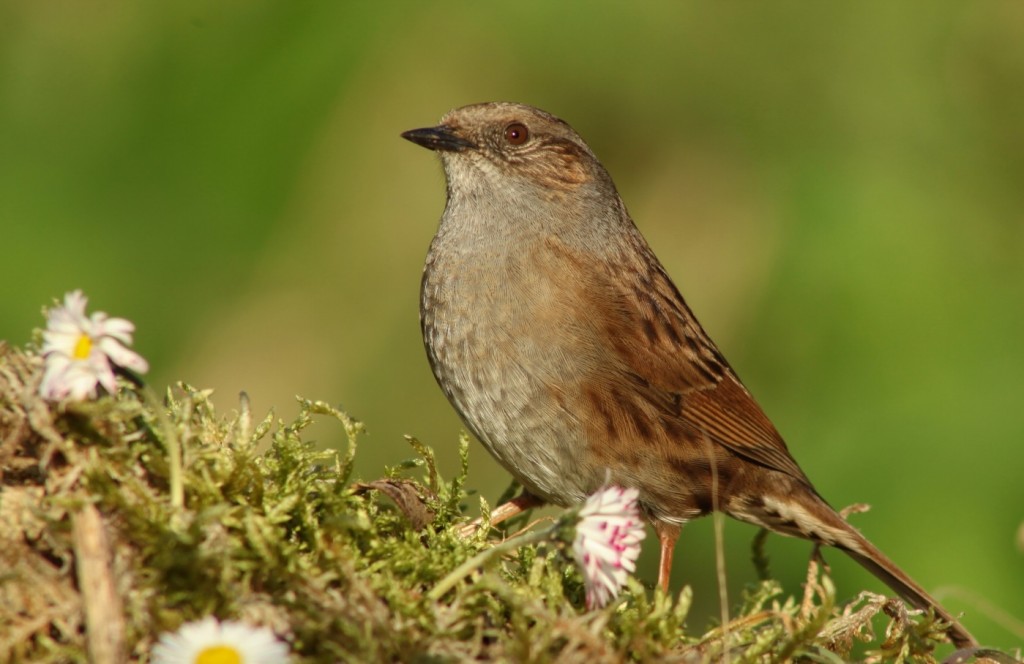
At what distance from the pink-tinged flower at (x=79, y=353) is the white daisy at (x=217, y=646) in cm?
41

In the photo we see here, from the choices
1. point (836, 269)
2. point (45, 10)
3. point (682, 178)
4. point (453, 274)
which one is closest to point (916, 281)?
point (836, 269)

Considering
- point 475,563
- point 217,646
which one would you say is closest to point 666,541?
point 475,563

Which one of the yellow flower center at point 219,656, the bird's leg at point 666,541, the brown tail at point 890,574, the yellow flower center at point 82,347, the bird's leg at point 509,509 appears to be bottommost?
the brown tail at point 890,574

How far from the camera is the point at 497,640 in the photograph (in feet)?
6.31

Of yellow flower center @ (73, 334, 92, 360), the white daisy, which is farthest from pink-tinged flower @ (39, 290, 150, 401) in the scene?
the white daisy

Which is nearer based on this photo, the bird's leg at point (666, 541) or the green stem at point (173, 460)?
the green stem at point (173, 460)

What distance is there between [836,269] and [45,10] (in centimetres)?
433

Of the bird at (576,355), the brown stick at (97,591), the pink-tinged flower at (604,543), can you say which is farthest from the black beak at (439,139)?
the brown stick at (97,591)

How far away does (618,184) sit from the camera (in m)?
6.35

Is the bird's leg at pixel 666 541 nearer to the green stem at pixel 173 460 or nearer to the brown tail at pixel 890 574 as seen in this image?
the brown tail at pixel 890 574

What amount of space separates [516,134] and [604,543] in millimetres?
2463

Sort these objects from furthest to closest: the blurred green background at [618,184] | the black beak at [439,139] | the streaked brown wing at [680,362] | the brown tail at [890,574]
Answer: the blurred green background at [618,184] < the black beak at [439,139] < the streaked brown wing at [680,362] < the brown tail at [890,574]

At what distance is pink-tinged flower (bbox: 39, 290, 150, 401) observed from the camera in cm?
178

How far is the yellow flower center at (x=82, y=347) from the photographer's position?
1813 mm
